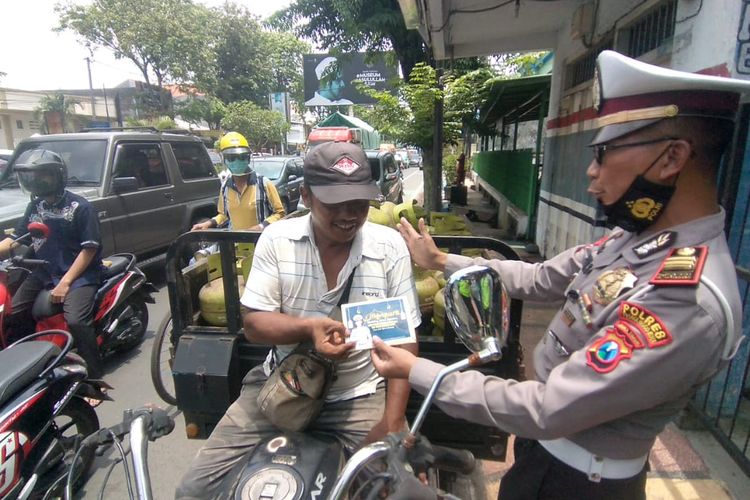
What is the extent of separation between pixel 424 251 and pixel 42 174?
315 centimetres

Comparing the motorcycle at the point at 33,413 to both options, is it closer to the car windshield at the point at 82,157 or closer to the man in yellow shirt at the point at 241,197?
the man in yellow shirt at the point at 241,197

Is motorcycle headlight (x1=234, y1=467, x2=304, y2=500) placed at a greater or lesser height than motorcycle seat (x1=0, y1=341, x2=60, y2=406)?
greater

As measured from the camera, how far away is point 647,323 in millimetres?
952

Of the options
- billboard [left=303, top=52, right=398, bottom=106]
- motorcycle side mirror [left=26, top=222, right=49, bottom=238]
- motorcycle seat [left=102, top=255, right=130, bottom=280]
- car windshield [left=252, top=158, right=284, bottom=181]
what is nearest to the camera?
motorcycle side mirror [left=26, top=222, right=49, bottom=238]

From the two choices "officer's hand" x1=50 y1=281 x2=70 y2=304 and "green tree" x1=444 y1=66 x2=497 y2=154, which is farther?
"green tree" x1=444 y1=66 x2=497 y2=154

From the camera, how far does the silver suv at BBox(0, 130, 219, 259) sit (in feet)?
17.7

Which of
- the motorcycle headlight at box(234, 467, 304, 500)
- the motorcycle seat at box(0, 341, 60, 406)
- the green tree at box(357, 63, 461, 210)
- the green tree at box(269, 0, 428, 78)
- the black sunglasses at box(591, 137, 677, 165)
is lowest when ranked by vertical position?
the motorcycle seat at box(0, 341, 60, 406)

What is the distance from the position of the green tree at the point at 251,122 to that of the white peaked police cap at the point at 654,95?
33.5m

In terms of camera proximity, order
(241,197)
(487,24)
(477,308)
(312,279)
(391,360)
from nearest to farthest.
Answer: (477,308) → (391,360) → (312,279) → (241,197) → (487,24)

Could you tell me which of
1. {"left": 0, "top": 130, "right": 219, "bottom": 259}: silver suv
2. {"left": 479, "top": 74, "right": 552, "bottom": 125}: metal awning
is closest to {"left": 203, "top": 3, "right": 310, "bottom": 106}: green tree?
{"left": 479, "top": 74, "right": 552, "bottom": 125}: metal awning

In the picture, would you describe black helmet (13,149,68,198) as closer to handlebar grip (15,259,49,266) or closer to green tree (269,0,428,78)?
handlebar grip (15,259,49,266)

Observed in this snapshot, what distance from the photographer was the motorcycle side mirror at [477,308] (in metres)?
1.05

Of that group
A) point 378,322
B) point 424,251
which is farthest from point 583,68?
point 378,322

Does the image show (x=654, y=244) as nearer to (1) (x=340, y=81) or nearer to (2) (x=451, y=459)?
(2) (x=451, y=459)
